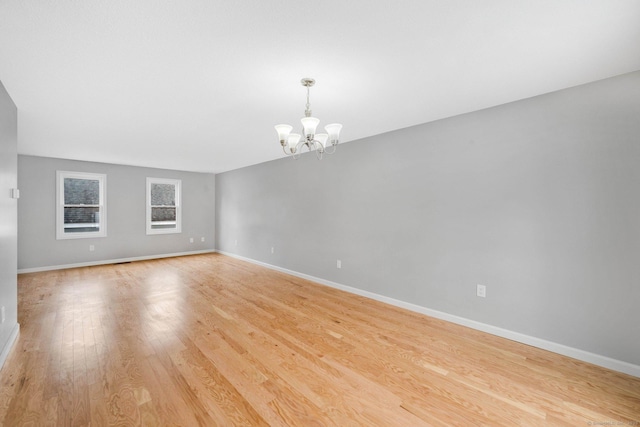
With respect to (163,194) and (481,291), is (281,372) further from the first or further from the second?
(163,194)

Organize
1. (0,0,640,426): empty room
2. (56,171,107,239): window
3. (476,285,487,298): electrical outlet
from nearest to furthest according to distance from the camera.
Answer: (0,0,640,426): empty room
(476,285,487,298): electrical outlet
(56,171,107,239): window

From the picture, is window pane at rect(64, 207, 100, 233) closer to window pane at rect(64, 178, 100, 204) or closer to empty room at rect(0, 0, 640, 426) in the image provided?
window pane at rect(64, 178, 100, 204)

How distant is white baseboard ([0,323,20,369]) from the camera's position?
2200 mm

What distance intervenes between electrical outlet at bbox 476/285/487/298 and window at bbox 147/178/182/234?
23.5ft

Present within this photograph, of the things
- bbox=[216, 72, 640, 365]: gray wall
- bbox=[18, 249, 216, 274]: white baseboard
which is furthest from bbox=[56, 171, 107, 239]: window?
bbox=[216, 72, 640, 365]: gray wall

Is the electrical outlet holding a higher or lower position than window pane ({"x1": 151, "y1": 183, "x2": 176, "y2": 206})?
lower

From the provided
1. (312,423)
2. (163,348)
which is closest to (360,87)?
(312,423)

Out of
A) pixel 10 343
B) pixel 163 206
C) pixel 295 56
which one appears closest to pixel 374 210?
pixel 295 56

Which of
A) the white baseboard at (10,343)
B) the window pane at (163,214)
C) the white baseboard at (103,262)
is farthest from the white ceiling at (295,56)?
the window pane at (163,214)

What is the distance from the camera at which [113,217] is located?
633 cm

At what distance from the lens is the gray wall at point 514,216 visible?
7.23 ft

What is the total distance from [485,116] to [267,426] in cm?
342

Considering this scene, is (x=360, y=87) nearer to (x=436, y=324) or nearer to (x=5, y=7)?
(x=5, y=7)

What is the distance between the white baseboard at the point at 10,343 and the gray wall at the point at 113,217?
3.76m
